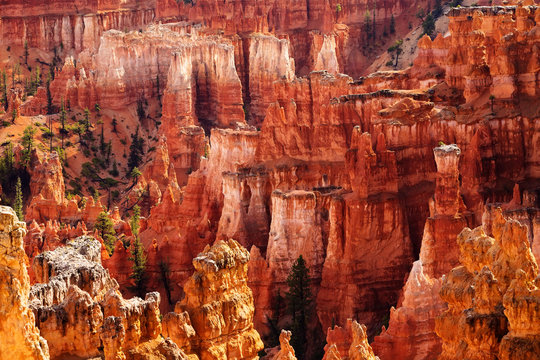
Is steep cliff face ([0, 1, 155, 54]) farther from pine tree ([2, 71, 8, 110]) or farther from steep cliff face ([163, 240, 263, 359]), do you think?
steep cliff face ([163, 240, 263, 359])

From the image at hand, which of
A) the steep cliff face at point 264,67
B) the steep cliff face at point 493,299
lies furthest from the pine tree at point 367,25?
the steep cliff face at point 493,299

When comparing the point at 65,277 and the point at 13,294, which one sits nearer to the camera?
the point at 13,294

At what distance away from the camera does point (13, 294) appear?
2383 centimetres

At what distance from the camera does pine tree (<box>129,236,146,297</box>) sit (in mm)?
65312

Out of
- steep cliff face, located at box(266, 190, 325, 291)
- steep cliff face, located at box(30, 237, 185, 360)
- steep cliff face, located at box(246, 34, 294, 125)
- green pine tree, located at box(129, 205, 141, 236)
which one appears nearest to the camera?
steep cliff face, located at box(30, 237, 185, 360)

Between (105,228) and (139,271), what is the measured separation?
13423mm

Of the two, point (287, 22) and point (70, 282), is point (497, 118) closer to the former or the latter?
point (70, 282)

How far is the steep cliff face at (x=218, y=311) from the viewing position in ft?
110

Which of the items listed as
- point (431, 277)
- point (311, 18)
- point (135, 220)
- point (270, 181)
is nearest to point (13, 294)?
point (431, 277)

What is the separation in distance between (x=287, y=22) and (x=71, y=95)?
3096cm

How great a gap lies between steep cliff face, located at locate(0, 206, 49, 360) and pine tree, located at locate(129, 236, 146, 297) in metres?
40.3

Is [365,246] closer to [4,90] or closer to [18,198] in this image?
[18,198]

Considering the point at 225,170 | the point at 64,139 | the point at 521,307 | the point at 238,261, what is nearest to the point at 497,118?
the point at 225,170

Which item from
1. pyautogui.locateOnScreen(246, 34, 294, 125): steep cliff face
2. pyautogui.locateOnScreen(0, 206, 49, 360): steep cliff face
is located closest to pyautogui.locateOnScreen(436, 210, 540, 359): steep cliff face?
pyautogui.locateOnScreen(0, 206, 49, 360): steep cliff face
